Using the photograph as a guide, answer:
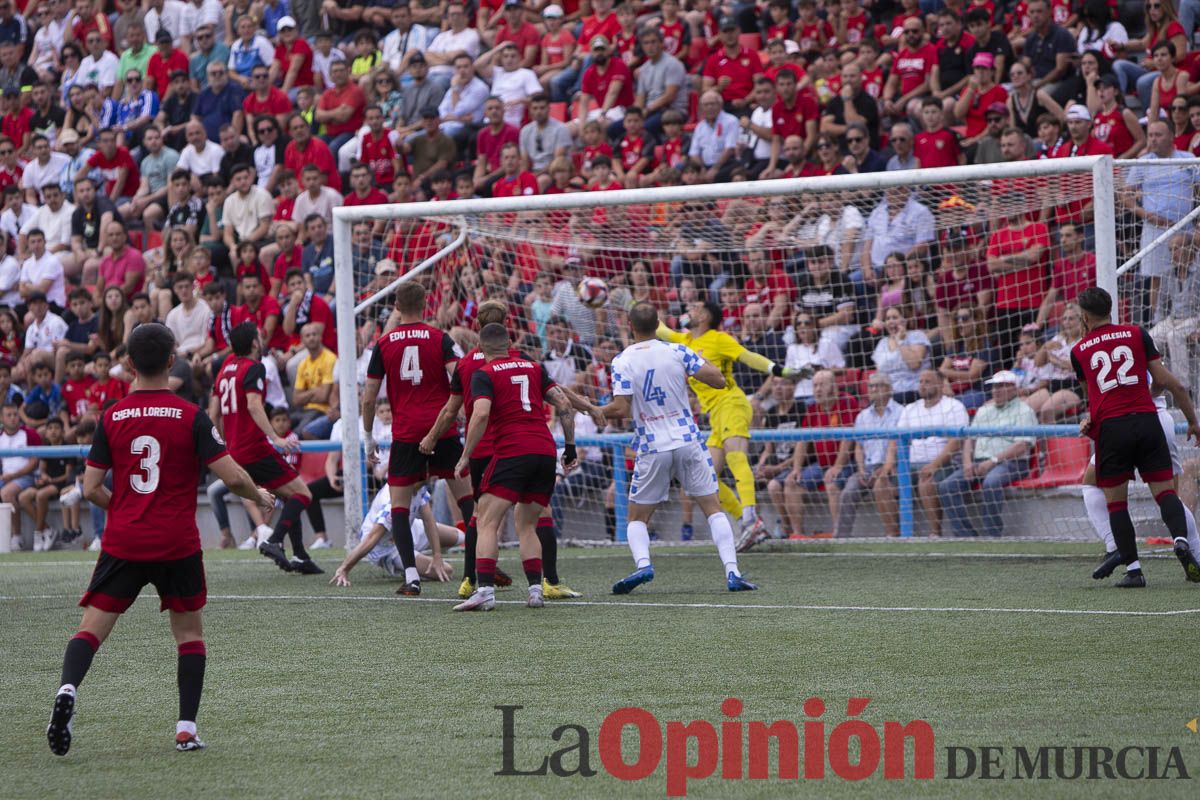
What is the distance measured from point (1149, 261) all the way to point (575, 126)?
8.38 meters

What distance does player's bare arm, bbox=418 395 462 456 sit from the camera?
9.88 metres

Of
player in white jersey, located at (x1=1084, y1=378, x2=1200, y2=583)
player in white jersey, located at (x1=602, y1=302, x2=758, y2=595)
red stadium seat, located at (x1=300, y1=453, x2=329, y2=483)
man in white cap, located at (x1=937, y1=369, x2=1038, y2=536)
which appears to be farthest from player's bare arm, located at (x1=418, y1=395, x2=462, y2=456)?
red stadium seat, located at (x1=300, y1=453, x2=329, y2=483)

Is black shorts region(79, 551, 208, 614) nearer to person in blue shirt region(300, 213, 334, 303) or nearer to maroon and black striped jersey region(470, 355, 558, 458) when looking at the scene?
maroon and black striped jersey region(470, 355, 558, 458)

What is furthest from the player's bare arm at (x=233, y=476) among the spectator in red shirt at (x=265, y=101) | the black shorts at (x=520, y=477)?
the spectator in red shirt at (x=265, y=101)

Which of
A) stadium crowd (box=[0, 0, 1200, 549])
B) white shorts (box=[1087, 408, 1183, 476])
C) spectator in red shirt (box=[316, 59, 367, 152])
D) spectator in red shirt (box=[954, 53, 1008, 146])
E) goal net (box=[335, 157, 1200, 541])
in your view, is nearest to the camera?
white shorts (box=[1087, 408, 1183, 476])

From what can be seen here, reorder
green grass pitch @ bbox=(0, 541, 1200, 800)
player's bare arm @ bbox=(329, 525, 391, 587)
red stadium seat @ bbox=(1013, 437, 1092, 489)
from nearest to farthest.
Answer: green grass pitch @ bbox=(0, 541, 1200, 800), player's bare arm @ bbox=(329, 525, 391, 587), red stadium seat @ bbox=(1013, 437, 1092, 489)

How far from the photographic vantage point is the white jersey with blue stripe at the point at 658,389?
10.1 m

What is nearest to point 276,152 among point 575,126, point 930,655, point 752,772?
point 575,126

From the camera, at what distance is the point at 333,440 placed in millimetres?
16000

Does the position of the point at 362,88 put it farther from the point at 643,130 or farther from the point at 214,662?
the point at 214,662

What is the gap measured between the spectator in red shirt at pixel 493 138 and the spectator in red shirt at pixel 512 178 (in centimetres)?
37

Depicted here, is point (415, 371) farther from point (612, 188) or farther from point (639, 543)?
point (612, 188)

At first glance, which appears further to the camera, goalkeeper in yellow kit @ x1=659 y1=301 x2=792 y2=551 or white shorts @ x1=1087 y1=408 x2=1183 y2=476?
goalkeeper in yellow kit @ x1=659 y1=301 x2=792 y2=551

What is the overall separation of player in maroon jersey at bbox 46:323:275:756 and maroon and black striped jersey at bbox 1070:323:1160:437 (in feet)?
19.6
